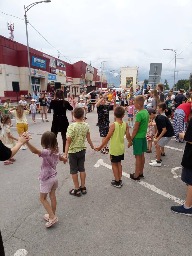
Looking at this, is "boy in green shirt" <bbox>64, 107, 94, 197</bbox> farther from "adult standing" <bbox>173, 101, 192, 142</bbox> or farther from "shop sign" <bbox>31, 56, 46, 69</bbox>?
"shop sign" <bbox>31, 56, 46, 69</bbox>

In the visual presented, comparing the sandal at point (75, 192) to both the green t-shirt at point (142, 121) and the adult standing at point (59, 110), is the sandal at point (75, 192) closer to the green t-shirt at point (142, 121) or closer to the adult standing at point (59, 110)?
the green t-shirt at point (142, 121)

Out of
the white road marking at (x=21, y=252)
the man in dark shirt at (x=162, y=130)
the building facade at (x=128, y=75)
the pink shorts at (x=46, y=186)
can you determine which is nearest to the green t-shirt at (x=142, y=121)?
the man in dark shirt at (x=162, y=130)

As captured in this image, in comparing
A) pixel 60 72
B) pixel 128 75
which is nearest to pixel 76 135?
pixel 60 72

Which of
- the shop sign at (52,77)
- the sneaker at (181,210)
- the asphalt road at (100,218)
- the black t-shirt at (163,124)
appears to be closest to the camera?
the asphalt road at (100,218)

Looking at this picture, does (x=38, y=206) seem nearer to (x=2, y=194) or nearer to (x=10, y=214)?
(x=10, y=214)

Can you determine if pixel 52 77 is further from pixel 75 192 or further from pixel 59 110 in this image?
pixel 75 192

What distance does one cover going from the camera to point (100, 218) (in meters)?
3.71

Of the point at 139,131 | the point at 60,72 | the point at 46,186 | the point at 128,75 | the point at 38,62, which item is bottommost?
the point at 46,186

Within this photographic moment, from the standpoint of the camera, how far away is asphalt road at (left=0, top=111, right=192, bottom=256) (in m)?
3.05

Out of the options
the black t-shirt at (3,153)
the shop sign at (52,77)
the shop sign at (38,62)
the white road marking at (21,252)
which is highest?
the shop sign at (38,62)

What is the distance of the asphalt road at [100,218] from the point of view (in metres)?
3.05

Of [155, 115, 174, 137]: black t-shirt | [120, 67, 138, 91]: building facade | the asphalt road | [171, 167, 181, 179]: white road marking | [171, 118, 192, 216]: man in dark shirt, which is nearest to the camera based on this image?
the asphalt road

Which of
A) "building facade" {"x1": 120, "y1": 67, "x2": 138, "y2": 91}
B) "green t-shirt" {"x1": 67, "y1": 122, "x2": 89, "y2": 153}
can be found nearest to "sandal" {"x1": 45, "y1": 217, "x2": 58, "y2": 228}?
"green t-shirt" {"x1": 67, "y1": 122, "x2": 89, "y2": 153}

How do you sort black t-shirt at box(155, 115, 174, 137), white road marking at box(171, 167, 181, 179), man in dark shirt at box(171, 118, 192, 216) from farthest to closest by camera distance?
black t-shirt at box(155, 115, 174, 137)
white road marking at box(171, 167, 181, 179)
man in dark shirt at box(171, 118, 192, 216)
